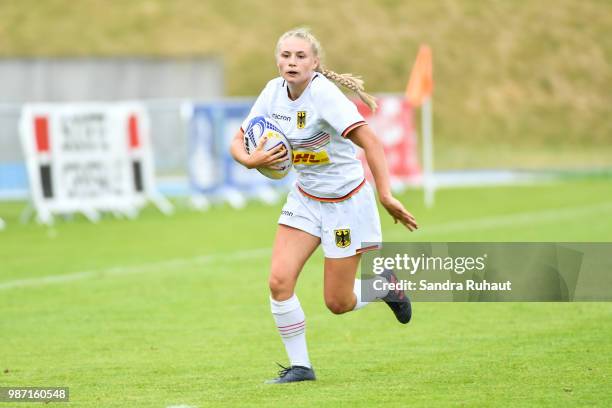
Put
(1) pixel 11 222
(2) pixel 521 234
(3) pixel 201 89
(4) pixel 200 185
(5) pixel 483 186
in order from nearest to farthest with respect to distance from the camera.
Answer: (2) pixel 521 234 → (1) pixel 11 222 → (4) pixel 200 185 → (5) pixel 483 186 → (3) pixel 201 89

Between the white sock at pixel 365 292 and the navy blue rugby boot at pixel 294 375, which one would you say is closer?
the navy blue rugby boot at pixel 294 375

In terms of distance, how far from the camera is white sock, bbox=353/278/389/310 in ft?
27.0

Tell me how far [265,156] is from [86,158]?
1466 centimetres

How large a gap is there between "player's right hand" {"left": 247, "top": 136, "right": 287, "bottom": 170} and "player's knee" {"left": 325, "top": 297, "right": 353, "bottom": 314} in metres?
0.94

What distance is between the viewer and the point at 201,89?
1756 inches

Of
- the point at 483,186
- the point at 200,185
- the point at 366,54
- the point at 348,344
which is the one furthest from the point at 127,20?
the point at 348,344

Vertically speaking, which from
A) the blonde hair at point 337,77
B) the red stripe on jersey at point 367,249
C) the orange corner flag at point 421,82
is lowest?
the orange corner flag at point 421,82

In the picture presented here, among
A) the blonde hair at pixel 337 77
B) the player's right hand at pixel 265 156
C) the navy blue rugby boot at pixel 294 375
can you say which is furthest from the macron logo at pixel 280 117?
the navy blue rugby boot at pixel 294 375

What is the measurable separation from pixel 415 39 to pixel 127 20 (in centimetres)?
1278

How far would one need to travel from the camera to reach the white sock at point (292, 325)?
309 inches

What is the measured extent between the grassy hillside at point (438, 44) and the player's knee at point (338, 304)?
4245 cm

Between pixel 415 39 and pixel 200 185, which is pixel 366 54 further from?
pixel 200 185

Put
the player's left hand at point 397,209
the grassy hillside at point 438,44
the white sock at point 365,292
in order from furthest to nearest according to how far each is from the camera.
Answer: the grassy hillside at point 438,44
the white sock at point 365,292
the player's left hand at point 397,209

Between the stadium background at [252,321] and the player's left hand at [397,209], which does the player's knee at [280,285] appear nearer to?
the stadium background at [252,321]
